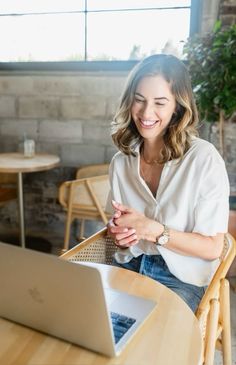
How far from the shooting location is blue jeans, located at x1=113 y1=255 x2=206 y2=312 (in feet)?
4.09

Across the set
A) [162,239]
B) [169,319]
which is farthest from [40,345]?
[162,239]

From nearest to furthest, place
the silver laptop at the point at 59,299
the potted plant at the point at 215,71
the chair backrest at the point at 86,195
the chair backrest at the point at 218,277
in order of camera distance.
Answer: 1. the silver laptop at the point at 59,299
2. the chair backrest at the point at 218,277
3. the potted plant at the point at 215,71
4. the chair backrest at the point at 86,195

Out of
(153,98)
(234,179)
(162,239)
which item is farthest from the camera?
(234,179)

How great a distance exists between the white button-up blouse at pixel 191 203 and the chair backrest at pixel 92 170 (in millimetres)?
1573

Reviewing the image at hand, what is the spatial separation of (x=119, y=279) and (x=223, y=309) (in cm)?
42

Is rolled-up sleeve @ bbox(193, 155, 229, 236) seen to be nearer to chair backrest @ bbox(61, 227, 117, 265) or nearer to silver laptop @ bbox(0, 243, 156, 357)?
chair backrest @ bbox(61, 227, 117, 265)

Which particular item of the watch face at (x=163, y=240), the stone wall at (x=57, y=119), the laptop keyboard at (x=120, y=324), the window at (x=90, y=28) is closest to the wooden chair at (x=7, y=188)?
the stone wall at (x=57, y=119)

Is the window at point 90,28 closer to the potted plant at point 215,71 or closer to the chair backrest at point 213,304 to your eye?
the potted plant at point 215,71

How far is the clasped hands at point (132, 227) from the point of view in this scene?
1.20 m

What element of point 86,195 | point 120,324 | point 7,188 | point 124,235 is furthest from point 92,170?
point 120,324

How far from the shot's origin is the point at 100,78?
2965 mm

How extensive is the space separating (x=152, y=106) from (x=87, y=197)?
4.32 ft

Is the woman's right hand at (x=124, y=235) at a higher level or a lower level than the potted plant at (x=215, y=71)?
lower

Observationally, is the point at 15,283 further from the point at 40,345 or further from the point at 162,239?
the point at 162,239
